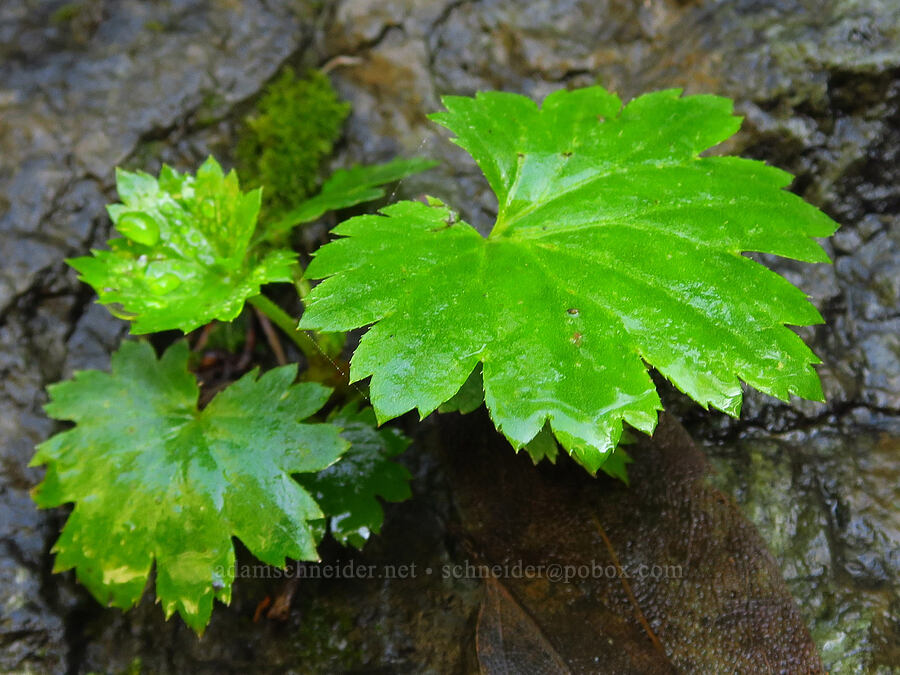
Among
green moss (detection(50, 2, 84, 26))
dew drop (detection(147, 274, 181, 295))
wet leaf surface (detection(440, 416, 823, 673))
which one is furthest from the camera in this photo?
green moss (detection(50, 2, 84, 26))

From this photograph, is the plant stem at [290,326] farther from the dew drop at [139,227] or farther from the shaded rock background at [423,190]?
the shaded rock background at [423,190]

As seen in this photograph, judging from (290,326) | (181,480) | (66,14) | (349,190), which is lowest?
(181,480)

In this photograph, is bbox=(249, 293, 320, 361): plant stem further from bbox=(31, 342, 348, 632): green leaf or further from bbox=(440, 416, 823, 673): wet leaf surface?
bbox=(440, 416, 823, 673): wet leaf surface

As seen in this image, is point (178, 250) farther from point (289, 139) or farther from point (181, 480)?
point (289, 139)

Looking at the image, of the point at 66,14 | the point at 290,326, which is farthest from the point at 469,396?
the point at 66,14

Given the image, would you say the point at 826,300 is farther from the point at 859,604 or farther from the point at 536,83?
the point at 536,83

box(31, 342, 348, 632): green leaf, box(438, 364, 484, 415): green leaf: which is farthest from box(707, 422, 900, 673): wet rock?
box(31, 342, 348, 632): green leaf
